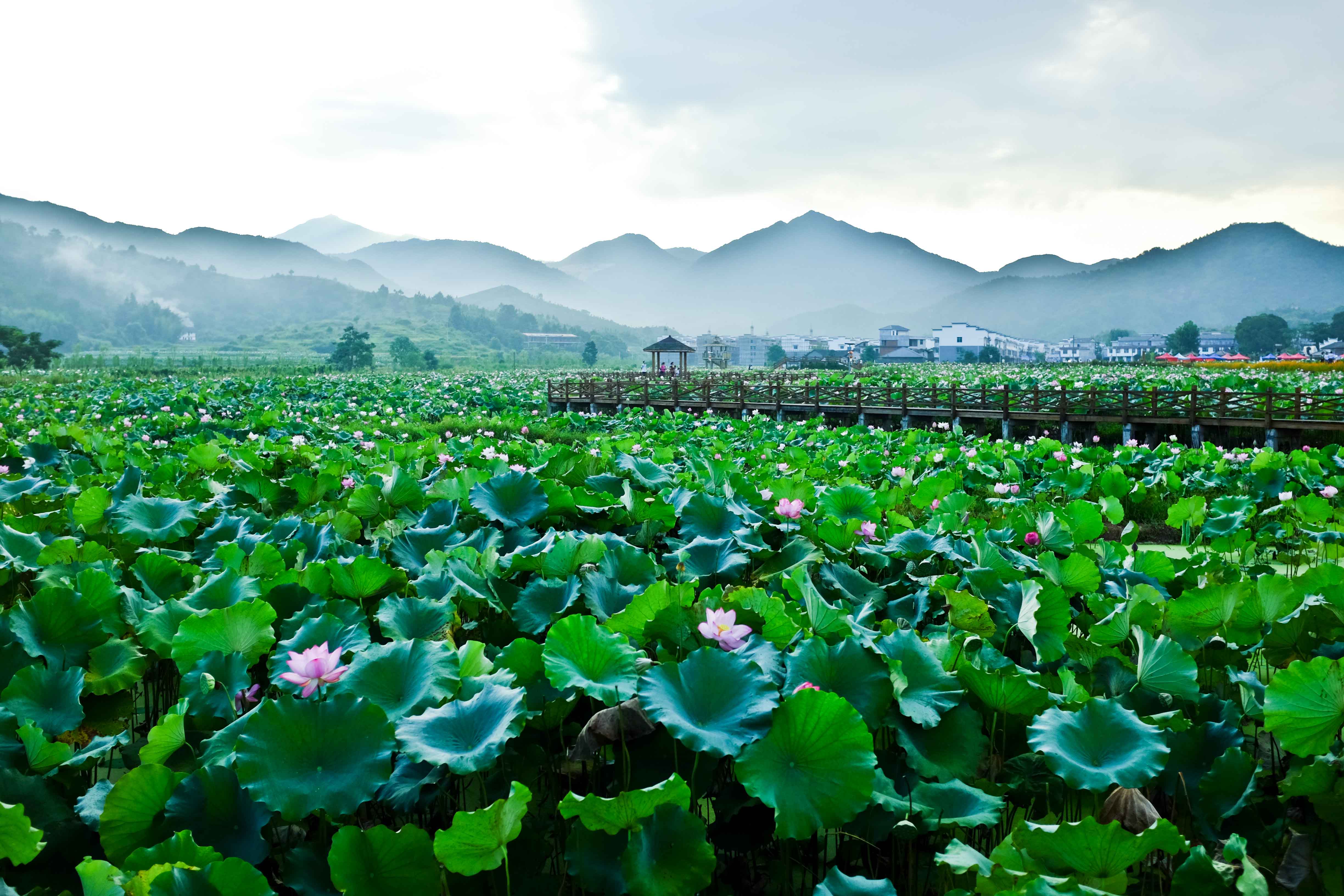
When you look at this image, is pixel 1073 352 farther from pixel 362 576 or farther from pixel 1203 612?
pixel 362 576

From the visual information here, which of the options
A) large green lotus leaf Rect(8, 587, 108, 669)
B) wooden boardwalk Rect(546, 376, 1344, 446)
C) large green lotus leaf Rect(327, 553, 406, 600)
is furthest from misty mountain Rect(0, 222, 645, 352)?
large green lotus leaf Rect(8, 587, 108, 669)

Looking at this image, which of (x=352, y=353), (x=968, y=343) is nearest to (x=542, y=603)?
(x=352, y=353)

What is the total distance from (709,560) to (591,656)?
4.32ft

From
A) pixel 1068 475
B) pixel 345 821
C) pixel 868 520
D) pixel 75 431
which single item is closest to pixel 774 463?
pixel 1068 475

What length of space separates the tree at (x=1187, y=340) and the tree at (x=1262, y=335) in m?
6.45

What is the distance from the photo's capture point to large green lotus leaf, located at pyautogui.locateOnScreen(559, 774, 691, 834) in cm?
140

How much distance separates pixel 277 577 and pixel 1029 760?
2194 mm

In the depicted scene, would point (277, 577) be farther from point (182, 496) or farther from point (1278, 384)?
point (1278, 384)

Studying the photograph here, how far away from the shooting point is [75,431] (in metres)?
8.59

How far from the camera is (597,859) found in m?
1.58

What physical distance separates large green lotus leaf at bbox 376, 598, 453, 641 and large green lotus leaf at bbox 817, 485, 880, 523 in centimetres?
225

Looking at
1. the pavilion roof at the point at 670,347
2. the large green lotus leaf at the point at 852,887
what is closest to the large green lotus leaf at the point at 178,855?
the large green lotus leaf at the point at 852,887

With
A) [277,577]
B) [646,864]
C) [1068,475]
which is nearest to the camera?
[646,864]

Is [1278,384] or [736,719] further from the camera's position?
[1278,384]
